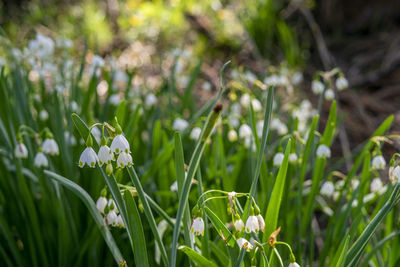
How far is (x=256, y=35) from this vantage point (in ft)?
17.6

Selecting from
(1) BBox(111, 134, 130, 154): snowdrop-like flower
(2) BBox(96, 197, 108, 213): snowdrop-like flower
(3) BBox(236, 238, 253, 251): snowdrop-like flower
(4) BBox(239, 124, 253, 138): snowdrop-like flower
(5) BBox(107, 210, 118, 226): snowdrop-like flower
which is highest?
(1) BBox(111, 134, 130, 154): snowdrop-like flower

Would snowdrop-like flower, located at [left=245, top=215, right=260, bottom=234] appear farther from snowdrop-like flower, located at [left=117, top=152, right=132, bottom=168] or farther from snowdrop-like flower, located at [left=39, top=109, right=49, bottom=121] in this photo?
snowdrop-like flower, located at [left=39, top=109, right=49, bottom=121]

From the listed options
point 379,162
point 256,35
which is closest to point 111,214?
point 379,162

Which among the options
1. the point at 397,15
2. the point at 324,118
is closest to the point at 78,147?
the point at 324,118

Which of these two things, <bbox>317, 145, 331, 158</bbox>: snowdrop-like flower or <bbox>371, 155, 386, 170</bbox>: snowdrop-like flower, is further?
<bbox>317, 145, 331, 158</bbox>: snowdrop-like flower

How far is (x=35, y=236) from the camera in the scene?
181 cm

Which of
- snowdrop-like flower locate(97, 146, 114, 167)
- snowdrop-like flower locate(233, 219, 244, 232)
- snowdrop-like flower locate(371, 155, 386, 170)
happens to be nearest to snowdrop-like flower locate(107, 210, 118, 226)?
snowdrop-like flower locate(97, 146, 114, 167)

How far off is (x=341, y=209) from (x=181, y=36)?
14.2 ft

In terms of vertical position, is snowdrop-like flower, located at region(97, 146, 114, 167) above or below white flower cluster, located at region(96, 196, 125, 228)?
above

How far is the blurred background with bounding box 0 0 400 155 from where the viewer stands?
4.95 m

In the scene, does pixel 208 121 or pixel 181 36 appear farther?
pixel 181 36

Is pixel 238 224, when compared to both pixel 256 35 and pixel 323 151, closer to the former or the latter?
pixel 323 151

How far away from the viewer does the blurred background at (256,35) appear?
4.95 metres

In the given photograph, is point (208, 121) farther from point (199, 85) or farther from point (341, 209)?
Answer: point (199, 85)
